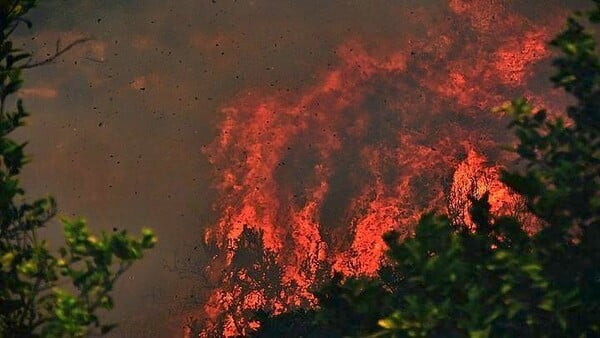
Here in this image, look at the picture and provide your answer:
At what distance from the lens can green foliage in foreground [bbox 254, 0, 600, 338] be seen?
6.10 meters

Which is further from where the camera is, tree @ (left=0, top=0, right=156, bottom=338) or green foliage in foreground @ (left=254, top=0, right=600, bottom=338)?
green foliage in foreground @ (left=254, top=0, right=600, bottom=338)

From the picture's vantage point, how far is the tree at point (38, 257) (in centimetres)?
430

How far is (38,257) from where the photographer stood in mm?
4621

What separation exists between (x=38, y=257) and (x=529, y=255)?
5192 mm

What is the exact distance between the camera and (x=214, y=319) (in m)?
36.3

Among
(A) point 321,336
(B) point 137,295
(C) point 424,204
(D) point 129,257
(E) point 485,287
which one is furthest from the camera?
(B) point 137,295

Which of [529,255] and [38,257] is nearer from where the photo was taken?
[38,257]

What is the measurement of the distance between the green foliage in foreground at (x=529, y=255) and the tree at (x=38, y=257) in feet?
10.5

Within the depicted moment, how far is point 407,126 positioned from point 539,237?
96.2 feet

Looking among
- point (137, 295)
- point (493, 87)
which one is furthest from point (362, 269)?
point (137, 295)

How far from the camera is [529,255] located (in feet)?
20.0

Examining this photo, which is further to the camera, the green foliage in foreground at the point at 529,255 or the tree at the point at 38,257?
the green foliage in foreground at the point at 529,255

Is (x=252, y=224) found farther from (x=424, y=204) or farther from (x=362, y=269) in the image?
(x=424, y=204)

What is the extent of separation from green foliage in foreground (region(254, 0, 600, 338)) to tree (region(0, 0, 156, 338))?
3.20 meters
